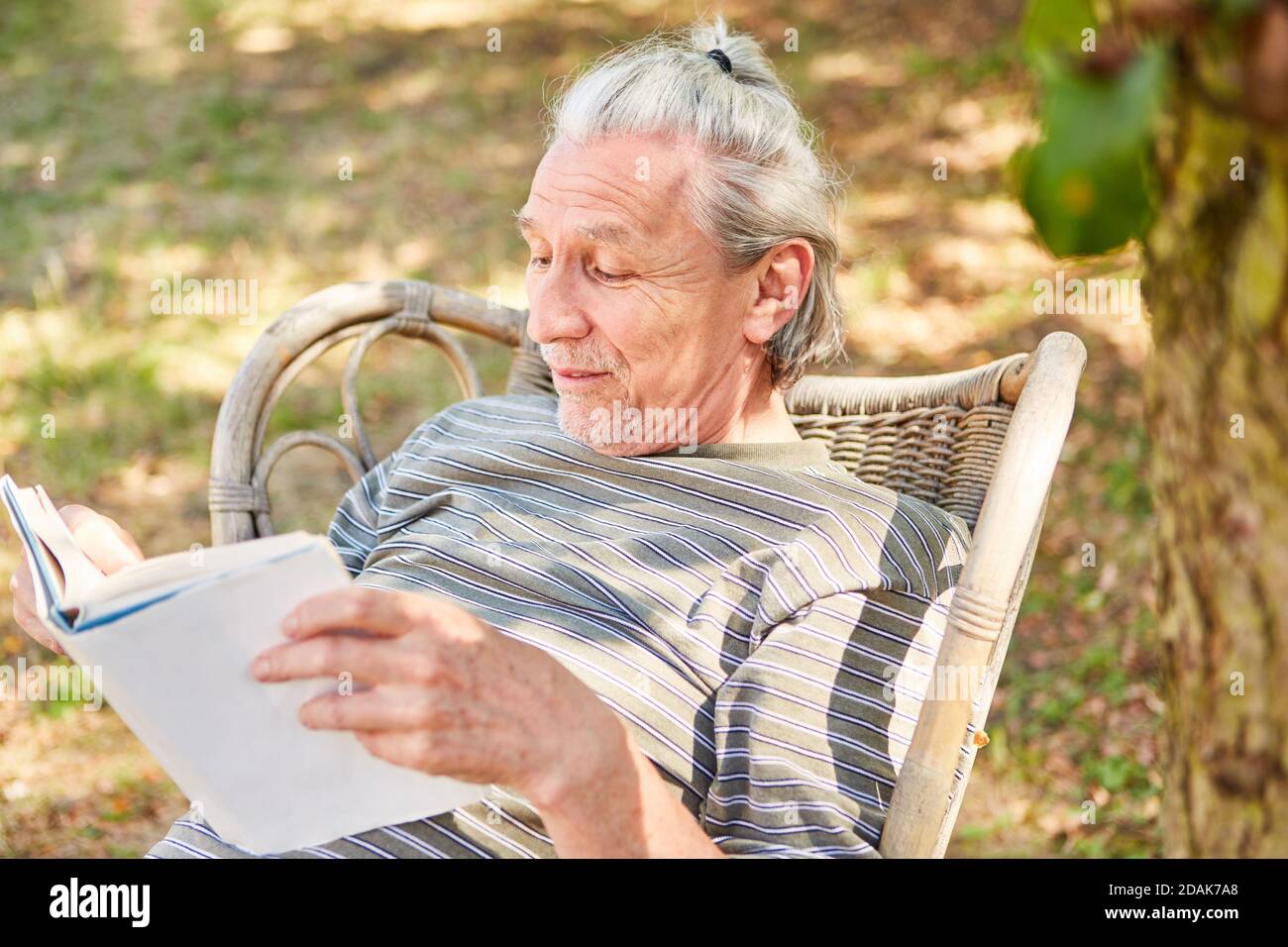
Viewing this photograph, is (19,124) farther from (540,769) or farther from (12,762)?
(540,769)

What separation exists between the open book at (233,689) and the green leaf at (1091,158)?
88 centimetres

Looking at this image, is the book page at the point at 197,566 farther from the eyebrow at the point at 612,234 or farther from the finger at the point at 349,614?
the eyebrow at the point at 612,234

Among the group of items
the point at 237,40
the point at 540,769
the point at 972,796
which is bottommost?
the point at 972,796

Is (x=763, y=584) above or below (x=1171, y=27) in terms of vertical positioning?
below

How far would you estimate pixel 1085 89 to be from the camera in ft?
2.88

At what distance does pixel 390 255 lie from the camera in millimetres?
6250

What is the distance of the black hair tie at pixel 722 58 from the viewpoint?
2639 mm

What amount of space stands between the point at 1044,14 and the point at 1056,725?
126 inches

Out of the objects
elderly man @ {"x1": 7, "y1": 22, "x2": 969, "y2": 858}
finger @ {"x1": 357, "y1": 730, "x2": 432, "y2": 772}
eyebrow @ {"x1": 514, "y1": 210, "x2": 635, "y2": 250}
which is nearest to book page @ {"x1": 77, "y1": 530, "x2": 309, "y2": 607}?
finger @ {"x1": 357, "y1": 730, "x2": 432, "y2": 772}

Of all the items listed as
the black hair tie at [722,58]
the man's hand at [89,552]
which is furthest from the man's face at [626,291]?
the man's hand at [89,552]

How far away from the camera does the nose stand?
246cm

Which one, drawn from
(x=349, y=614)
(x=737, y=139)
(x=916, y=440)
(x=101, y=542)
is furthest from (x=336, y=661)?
(x=916, y=440)

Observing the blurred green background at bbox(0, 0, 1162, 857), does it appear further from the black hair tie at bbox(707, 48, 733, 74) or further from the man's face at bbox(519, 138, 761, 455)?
the man's face at bbox(519, 138, 761, 455)
